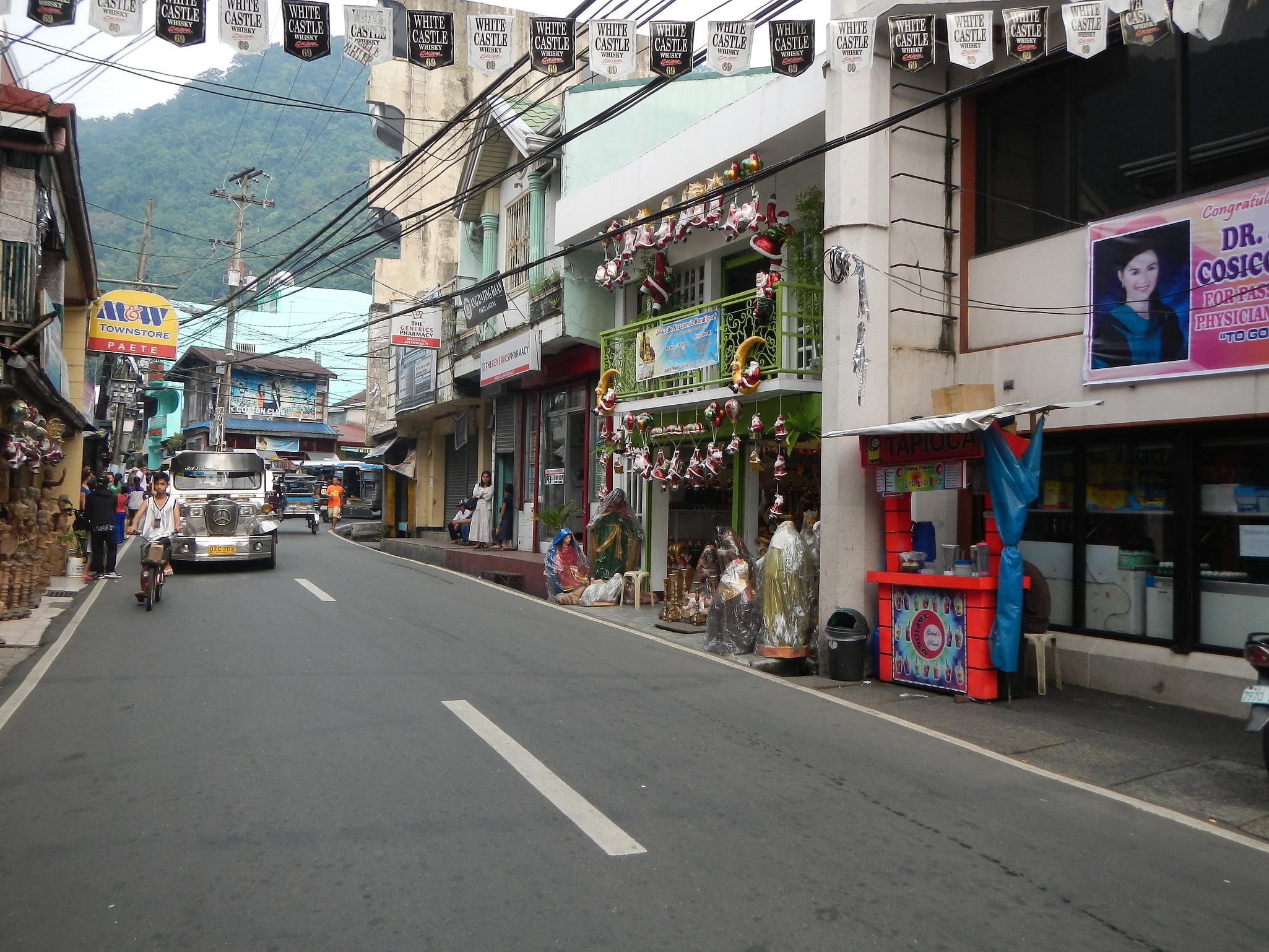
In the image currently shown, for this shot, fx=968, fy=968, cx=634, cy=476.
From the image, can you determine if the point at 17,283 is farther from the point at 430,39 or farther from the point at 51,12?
the point at 430,39

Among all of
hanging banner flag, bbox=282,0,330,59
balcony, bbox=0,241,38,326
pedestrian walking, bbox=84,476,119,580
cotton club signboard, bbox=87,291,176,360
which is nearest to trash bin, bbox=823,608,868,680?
hanging banner flag, bbox=282,0,330,59

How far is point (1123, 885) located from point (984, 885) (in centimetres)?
72

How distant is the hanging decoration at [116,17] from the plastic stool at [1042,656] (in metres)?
8.92

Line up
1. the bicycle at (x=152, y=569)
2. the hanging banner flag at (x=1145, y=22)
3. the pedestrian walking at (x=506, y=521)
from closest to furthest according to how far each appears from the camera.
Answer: the hanging banner flag at (x=1145, y=22), the bicycle at (x=152, y=569), the pedestrian walking at (x=506, y=521)

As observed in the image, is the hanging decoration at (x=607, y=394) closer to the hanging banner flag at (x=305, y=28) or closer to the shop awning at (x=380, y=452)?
the hanging banner flag at (x=305, y=28)

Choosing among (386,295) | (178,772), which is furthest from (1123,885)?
(386,295)

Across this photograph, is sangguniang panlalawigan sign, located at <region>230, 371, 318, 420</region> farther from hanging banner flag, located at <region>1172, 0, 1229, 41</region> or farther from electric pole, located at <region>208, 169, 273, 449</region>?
Result: hanging banner flag, located at <region>1172, 0, 1229, 41</region>

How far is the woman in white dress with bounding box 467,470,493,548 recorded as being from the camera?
23875 millimetres

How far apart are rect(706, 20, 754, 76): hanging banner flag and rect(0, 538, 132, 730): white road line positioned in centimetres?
771

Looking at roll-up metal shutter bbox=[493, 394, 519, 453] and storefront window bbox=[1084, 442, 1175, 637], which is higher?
roll-up metal shutter bbox=[493, 394, 519, 453]

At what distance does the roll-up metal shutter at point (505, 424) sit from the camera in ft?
78.5

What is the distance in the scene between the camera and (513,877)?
4.32 m

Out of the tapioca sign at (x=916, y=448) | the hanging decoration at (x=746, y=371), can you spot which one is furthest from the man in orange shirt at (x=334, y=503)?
the tapioca sign at (x=916, y=448)

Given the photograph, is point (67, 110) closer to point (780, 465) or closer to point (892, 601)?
point (780, 465)
